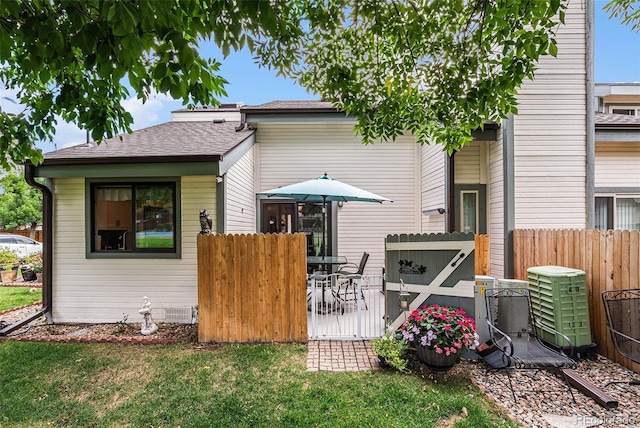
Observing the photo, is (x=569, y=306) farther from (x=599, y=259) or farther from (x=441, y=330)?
(x=441, y=330)

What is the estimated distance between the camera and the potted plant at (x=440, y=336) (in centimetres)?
362

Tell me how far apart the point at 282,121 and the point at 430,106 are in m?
4.53

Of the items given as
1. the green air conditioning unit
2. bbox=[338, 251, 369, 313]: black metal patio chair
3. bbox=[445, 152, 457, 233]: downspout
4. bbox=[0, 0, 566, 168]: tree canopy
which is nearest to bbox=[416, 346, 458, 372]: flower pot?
bbox=[338, 251, 369, 313]: black metal patio chair

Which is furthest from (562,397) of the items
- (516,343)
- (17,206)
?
(17,206)

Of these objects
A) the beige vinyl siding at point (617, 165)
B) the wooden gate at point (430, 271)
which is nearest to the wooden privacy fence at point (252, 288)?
the wooden gate at point (430, 271)

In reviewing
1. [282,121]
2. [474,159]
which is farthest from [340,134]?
[474,159]

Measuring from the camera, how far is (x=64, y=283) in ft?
19.2

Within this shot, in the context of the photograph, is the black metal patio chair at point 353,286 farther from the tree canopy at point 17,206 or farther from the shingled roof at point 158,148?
the tree canopy at point 17,206

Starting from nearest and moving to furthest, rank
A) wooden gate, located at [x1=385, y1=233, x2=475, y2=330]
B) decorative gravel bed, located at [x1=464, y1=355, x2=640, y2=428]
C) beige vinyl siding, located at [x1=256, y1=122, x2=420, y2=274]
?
decorative gravel bed, located at [x1=464, y1=355, x2=640, y2=428] < wooden gate, located at [x1=385, y1=233, x2=475, y2=330] < beige vinyl siding, located at [x1=256, y1=122, x2=420, y2=274]

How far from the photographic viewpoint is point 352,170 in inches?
328

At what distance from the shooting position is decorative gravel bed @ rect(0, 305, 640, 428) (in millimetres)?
2928

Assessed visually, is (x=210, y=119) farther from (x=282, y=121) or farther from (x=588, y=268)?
(x=588, y=268)

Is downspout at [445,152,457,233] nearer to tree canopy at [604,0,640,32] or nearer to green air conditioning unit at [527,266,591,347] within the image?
green air conditioning unit at [527,266,591,347]

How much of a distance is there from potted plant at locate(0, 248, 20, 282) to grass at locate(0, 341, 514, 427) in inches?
322
